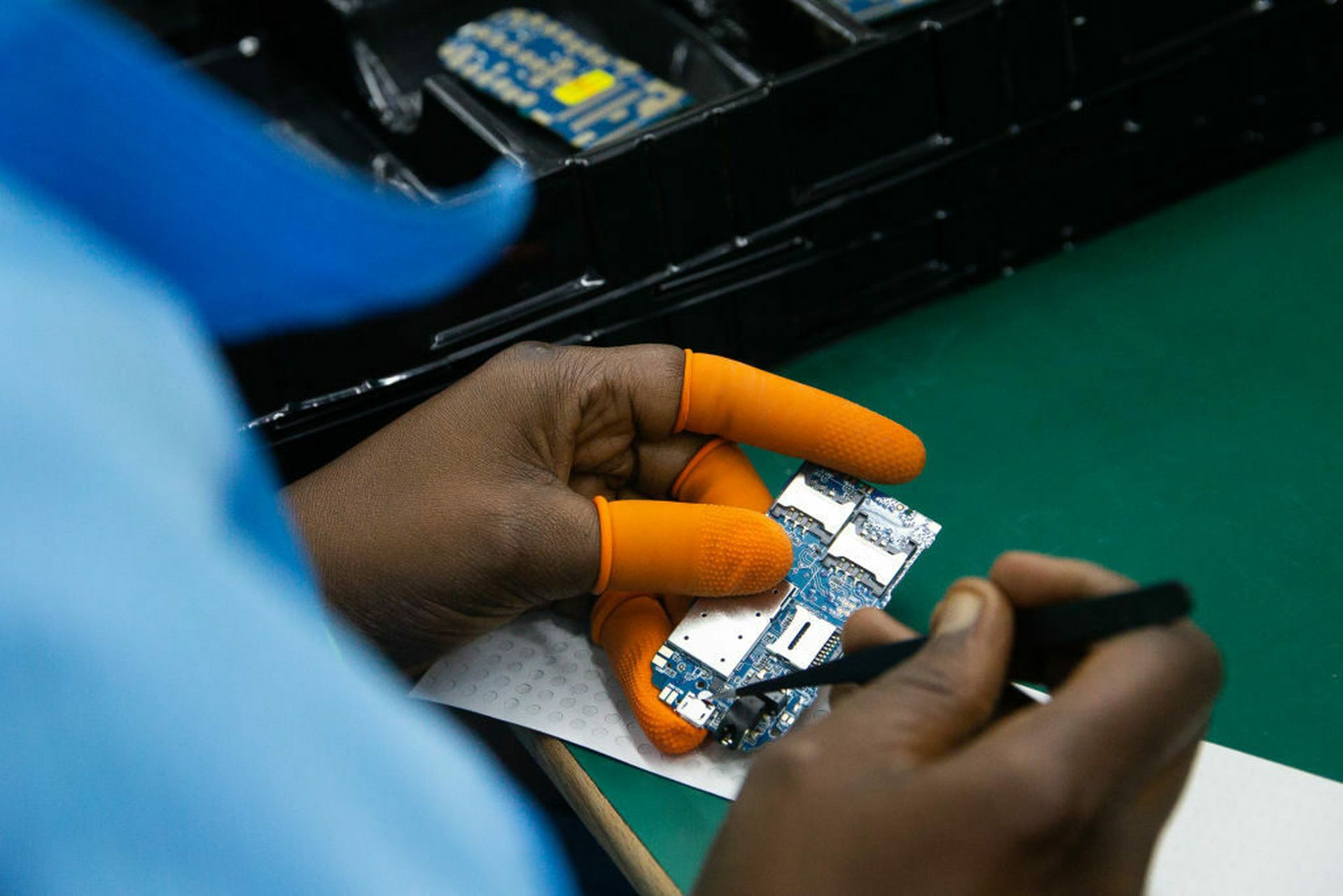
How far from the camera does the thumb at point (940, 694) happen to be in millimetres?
744

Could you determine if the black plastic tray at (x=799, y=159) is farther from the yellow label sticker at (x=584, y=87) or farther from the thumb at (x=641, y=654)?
the thumb at (x=641, y=654)

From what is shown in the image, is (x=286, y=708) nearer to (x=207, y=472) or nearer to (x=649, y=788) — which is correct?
(x=207, y=472)

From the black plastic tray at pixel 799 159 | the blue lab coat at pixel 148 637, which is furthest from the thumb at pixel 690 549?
the black plastic tray at pixel 799 159

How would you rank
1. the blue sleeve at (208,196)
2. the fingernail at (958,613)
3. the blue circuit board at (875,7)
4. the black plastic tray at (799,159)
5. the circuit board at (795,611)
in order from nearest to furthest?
the fingernail at (958,613)
the blue sleeve at (208,196)
the circuit board at (795,611)
the black plastic tray at (799,159)
the blue circuit board at (875,7)

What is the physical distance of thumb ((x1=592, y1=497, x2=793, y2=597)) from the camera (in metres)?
1.09

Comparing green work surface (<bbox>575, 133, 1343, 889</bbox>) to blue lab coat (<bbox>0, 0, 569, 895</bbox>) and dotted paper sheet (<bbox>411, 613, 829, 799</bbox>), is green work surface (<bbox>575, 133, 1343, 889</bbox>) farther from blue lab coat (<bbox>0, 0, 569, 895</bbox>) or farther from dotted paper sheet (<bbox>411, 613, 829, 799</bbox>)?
blue lab coat (<bbox>0, 0, 569, 895</bbox>)

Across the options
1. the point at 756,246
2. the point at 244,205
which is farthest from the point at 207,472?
the point at 756,246

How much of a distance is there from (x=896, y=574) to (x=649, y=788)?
28cm

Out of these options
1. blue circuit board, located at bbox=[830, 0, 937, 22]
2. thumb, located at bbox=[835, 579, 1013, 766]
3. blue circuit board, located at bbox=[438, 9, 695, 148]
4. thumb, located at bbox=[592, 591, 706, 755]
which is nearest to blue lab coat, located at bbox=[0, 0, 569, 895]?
thumb, located at bbox=[592, 591, 706, 755]

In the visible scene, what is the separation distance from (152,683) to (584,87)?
101 centimetres

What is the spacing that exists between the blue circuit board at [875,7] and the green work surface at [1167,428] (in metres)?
0.34

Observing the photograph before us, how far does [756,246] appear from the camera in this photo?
142cm

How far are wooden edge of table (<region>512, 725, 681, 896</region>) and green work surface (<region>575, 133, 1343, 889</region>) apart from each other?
0.04 feet

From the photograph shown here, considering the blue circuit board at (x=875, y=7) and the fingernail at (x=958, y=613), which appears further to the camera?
the blue circuit board at (x=875, y=7)
